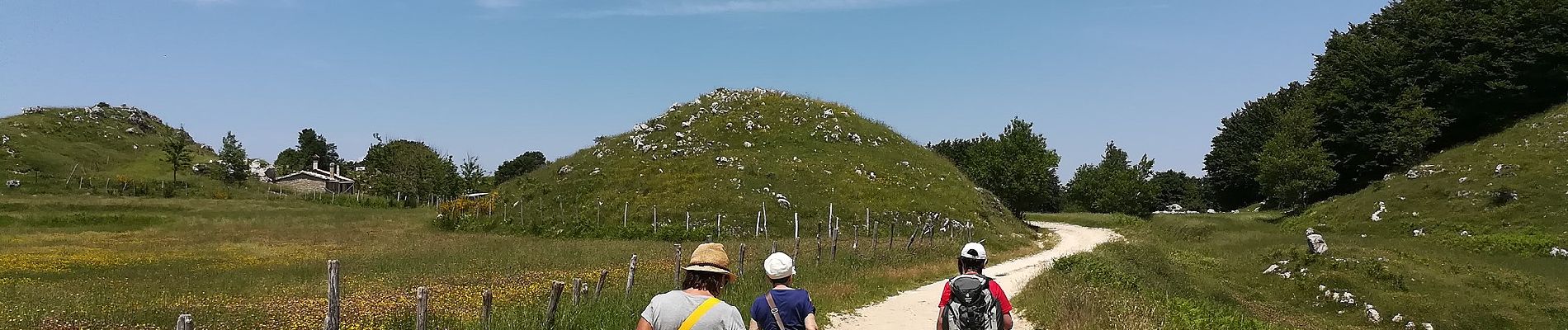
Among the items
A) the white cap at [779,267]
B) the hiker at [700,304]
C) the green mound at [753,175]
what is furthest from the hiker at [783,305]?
the green mound at [753,175]

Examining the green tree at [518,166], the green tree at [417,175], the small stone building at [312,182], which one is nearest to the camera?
the green tree at [417,175]

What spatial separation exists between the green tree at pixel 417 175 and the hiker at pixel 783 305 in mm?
87575

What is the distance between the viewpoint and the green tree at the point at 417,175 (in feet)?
293

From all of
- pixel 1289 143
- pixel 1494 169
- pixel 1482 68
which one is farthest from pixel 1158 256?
pixel 1482 68

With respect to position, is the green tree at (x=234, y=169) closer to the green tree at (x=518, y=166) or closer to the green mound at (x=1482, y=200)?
the green tree at (x=518, y=166)

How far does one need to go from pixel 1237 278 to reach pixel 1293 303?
A: 4634mm

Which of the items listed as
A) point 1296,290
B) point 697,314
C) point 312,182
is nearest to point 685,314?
point 697,314

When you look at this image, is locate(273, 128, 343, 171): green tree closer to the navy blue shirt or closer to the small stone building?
the small stone building

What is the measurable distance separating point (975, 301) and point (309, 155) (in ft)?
608

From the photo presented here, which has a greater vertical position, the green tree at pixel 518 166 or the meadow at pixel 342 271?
the green tree at pixel 518 166

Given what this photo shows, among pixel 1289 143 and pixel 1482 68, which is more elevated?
pixel 1482 68

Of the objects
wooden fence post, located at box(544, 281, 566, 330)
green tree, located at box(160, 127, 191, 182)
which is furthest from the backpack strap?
green tree, located at box(160, 127, 191, 182)

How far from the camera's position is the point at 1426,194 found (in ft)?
147

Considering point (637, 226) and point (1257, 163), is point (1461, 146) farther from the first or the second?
point (637, 226)
